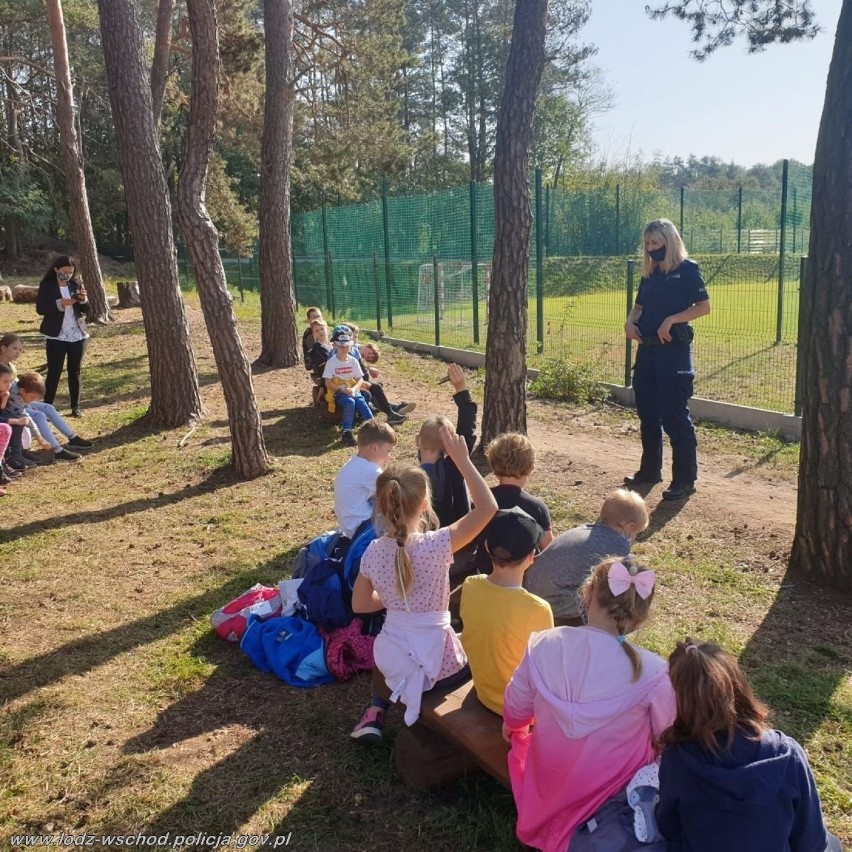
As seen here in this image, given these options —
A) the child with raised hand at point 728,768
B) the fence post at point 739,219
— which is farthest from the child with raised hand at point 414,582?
the fence post at point 739,219

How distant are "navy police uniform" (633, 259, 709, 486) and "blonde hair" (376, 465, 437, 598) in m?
3.16

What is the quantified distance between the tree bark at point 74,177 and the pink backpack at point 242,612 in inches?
501

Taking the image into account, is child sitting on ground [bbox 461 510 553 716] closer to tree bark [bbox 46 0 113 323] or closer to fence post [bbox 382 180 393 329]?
fence post [bbox 382 180 393 329]

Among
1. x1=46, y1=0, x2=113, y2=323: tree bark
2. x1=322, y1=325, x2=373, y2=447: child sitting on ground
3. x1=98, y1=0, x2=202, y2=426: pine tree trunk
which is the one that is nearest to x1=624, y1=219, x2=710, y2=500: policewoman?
x1=322, y1=325, x2=373, y2=447: child sitting on ground

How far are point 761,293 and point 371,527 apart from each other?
890 cm

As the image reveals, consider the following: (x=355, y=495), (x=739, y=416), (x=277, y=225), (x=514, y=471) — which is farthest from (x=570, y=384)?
(x=514, y=471)

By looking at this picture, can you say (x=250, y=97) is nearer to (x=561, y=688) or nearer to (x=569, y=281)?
(x=569, y=281)

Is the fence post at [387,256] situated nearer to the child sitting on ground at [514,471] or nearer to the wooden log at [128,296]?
the wooden log at [128,296]

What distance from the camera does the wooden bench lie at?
2.59 meters

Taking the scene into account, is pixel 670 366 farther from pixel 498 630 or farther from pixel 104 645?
pixel 104 645

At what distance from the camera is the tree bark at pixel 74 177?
15.1 m

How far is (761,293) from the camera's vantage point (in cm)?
1082

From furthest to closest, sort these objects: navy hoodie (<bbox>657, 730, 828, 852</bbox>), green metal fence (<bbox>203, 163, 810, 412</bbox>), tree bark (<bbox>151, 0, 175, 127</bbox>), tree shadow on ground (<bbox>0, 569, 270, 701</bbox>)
→ tree bark (<bbox>151, 0, 175, 127</bbox>) → green metal fence (<bbox>203, 163, 810, 412</bbox>) → tree shadow on ground (<bbox>0, 569, 270, 701</bbox>) → navy hoodie (<bbox>657, 730, 828, 852</bbox>)

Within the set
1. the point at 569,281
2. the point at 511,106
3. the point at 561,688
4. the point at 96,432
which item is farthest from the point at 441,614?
the point at 569,281
